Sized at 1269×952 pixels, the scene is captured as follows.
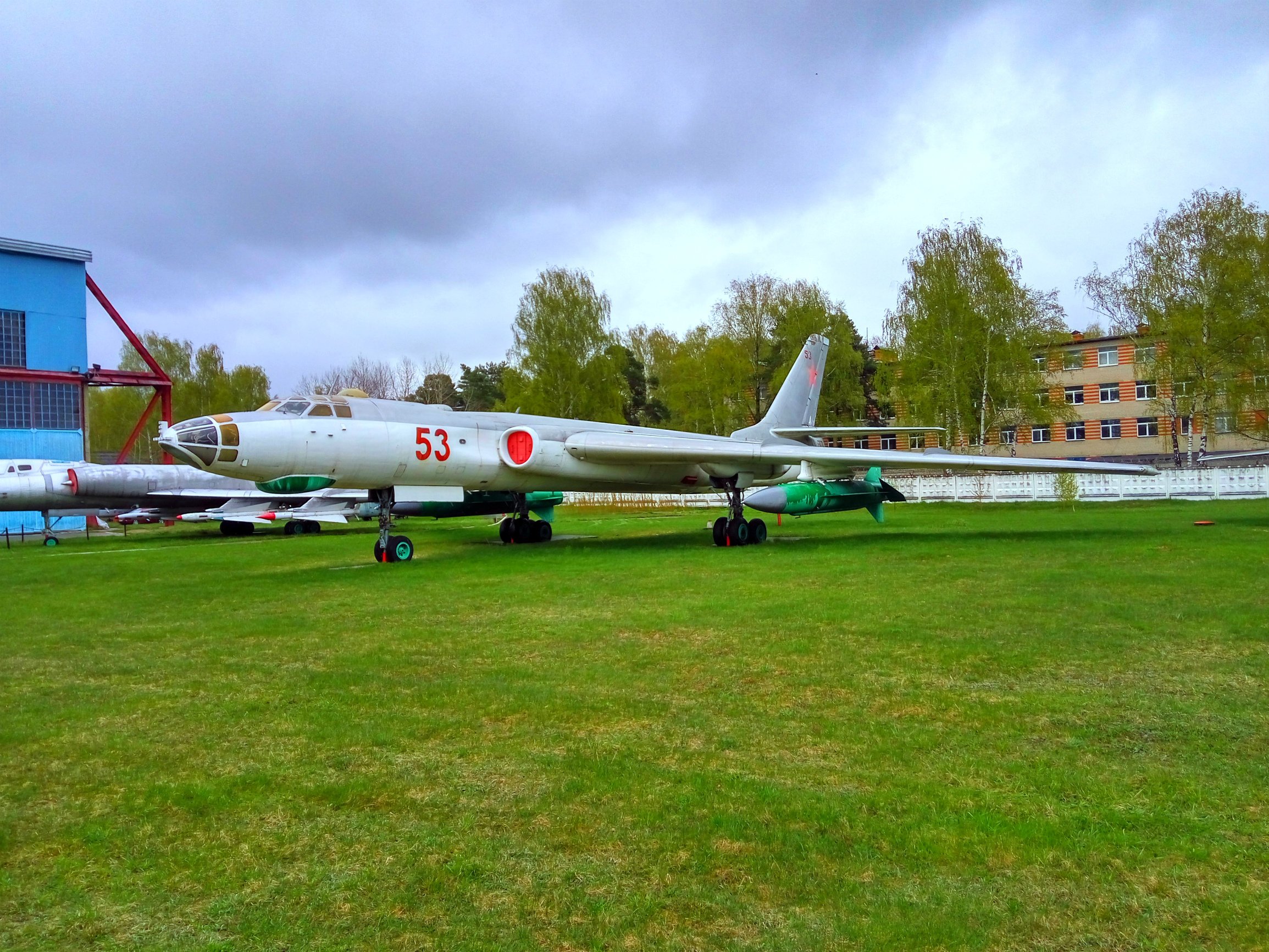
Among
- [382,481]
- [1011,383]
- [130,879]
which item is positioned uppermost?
[1011,383]

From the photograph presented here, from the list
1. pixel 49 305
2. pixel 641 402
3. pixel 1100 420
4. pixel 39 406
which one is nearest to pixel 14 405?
pixel 39 406

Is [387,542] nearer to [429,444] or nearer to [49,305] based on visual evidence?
[429,444]

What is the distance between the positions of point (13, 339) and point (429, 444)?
24.5 m

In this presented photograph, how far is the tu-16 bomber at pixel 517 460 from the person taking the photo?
35.7 ft

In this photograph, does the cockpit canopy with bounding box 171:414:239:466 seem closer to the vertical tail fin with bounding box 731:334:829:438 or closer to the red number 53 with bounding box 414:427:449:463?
the red number 53 with bounding box 414:427:449:463

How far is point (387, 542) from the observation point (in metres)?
12.5

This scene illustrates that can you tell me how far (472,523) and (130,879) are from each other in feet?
74.9

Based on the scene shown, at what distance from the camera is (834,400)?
42.5 m

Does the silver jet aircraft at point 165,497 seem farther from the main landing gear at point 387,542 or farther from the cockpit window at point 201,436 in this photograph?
the cockpit window at point 201,436

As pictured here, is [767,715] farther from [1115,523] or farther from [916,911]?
[1115,523]

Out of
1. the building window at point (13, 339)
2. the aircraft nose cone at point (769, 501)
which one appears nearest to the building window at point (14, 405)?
the building window at point (13, 339)

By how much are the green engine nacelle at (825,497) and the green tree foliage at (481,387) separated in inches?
1526

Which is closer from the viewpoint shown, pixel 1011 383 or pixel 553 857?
pixel 553 857

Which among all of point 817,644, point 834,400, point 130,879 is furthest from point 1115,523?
point 834,400
